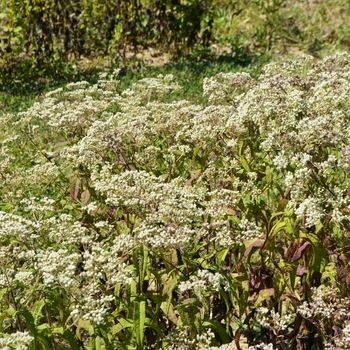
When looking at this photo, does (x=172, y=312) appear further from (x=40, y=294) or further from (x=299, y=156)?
(x=299, y=156)

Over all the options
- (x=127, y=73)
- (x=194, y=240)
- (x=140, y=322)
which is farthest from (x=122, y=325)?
(x=127, y=73)

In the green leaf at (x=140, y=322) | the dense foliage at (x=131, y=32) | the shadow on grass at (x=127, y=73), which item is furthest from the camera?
the dense foliage at (x=131, y=32)

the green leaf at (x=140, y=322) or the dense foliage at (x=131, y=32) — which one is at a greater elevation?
the green leaf at (x=140, y=322)

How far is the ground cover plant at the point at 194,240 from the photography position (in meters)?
2.78

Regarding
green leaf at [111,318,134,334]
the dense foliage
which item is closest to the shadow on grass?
the dense foliage

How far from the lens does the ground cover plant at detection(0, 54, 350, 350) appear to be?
2777mm

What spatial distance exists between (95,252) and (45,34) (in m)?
9.17

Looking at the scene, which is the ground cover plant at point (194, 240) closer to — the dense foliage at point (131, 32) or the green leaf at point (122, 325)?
the green leaf at point (122, 325)

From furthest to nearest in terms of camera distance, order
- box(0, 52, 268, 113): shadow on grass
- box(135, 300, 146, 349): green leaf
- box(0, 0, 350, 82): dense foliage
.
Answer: box(0, 0, 350, 82): dense foliage, box(0, 52, 268, 113): shadow on grass, box(135, 300, 146, 349): green leaf

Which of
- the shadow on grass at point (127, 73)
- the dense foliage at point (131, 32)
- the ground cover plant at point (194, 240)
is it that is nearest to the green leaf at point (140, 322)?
the ground cover plant at point (194, 240)

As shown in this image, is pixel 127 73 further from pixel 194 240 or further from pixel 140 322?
pixel 140 322

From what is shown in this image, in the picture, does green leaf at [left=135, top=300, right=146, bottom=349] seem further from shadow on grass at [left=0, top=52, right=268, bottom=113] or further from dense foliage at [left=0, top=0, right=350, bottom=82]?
dense foliage at [left=0, top=0, right=350, bottom=82]

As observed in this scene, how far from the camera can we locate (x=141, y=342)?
2711 millimetres

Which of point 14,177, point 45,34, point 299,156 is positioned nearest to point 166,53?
point 45,34
